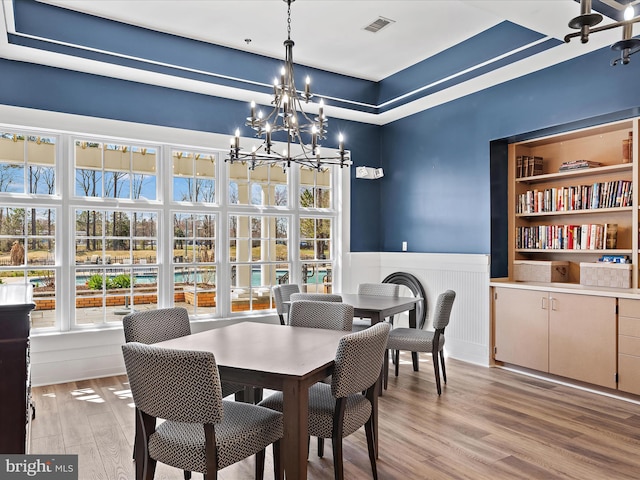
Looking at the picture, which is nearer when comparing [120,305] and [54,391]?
[54,391]

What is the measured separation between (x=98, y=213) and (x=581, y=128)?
15.9 feet

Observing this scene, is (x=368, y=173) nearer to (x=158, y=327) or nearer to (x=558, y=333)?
(x=558, y=333)

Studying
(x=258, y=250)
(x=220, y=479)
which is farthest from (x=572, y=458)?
(x=258, y=250)

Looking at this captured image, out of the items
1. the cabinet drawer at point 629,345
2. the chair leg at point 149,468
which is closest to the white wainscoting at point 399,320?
the cabinet drawer at point 629,345

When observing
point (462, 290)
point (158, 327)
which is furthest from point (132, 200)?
point (462, 290)

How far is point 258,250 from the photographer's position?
5.76 m

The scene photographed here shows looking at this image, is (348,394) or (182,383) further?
(348,394)

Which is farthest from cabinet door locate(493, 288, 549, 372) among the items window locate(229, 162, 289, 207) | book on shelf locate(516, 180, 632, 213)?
Answer: window locate(229, 162, 289, 207)

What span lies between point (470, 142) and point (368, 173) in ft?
4.78

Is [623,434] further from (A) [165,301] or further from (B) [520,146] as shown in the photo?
(A) [165,301]

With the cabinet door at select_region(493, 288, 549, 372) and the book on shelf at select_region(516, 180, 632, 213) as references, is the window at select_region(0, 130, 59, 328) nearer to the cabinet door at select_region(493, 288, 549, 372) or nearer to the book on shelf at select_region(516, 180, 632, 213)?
the cabinet door at select_region(493, 288, 549, 372)

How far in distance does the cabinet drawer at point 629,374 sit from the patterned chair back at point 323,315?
7.91 feet

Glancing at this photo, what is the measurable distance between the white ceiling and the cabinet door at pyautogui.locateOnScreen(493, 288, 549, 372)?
2.33 metres

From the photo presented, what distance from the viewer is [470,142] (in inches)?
209
